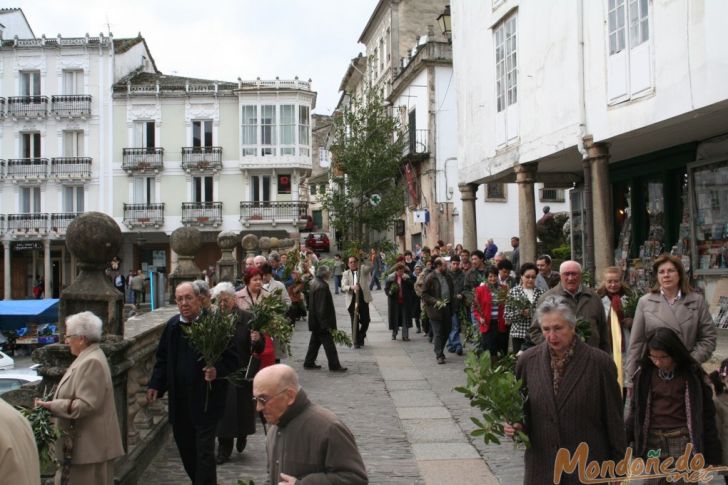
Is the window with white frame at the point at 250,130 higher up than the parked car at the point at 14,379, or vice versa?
the window with white frame at the point at 250,130

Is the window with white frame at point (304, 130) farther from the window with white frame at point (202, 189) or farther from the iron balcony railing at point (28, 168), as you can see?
the iron balcony railing at point (28, 168)

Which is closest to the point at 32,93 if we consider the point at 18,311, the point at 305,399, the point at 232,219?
the point at 232,219

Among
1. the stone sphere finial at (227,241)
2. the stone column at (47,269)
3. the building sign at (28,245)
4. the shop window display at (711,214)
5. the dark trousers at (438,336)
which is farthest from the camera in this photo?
the building sign at (28,245)

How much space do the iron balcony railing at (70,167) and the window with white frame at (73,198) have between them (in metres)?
0.95

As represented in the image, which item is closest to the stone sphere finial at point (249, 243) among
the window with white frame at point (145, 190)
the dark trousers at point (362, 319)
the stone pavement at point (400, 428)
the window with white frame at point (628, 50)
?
the dark trousers at point (362, 319)

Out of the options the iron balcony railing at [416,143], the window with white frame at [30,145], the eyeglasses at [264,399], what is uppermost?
the window with white frame at [30,145]

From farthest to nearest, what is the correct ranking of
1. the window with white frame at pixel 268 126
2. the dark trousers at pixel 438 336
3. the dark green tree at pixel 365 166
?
1. the window with white frame at pixel 268 126
2. the dark green tree at pixel 365 166
3. the dark trousers at pixel 438 336

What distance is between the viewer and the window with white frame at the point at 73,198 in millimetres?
47406

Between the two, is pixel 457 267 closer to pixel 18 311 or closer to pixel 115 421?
pixel 115 421

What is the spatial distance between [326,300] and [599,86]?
6.13 m

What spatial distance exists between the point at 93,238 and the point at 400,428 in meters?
Result: 4.41

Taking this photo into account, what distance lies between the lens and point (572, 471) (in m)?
4.37

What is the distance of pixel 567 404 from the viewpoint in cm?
440

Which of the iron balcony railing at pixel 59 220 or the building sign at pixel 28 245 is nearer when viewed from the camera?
the building sign at pixel 28 245
